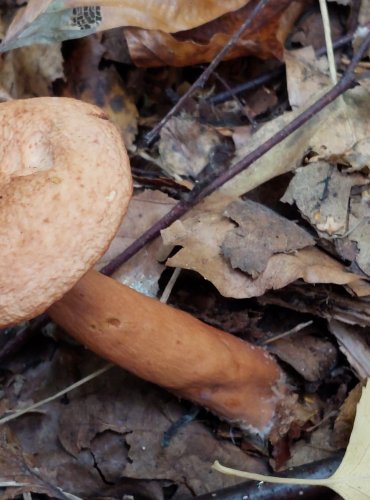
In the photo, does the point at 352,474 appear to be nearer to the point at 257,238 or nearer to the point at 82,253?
the point at 257,238

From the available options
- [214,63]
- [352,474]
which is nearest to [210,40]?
[214,63]

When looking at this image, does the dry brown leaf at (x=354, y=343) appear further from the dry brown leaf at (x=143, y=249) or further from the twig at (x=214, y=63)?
the twig at (x=214, y=63)

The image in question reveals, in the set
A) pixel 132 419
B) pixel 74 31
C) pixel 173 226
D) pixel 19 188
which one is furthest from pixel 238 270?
pixel 74 31

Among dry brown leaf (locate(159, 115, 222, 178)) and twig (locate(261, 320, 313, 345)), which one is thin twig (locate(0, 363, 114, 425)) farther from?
dry brown leaf (locate(159, 115, 222, 178))

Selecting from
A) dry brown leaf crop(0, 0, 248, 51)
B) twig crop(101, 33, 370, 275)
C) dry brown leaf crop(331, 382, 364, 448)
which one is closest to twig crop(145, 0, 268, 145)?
dry brown leaf crop(0, 0, 248, 51)

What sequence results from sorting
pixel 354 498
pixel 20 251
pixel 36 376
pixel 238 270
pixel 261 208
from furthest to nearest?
pixel 36 376
pixel 261 208
pixel 238 270
pixel 354 498
pixel 20 251

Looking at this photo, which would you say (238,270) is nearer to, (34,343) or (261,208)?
(261,208)

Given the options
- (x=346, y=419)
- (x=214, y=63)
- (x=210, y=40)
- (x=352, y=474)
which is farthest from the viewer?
(x=210, y=40)
